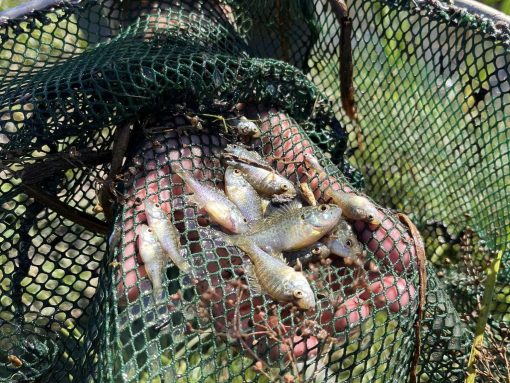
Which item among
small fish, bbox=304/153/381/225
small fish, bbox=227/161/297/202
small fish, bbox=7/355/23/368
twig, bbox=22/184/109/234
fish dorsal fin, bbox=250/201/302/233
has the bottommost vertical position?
small fish, bbox=7/355/23/368

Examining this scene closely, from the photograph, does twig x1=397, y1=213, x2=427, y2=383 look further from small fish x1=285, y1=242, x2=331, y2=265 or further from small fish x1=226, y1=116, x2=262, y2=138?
small fish x1=226, y1=116, x2=262, y2=138

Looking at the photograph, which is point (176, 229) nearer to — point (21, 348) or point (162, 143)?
point (162, 143)

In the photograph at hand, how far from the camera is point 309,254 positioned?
2861mm

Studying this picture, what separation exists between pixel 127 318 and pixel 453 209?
93.6 inches

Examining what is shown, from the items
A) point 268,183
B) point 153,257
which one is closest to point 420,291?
point 268,183

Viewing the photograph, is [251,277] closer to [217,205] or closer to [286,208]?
[217,205]

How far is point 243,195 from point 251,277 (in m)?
0.51

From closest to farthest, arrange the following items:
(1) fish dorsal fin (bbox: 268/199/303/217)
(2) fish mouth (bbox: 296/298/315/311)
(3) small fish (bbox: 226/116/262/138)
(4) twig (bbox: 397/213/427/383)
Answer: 1. (2) fish mouth (bbox: 296/298/315/311)
2. (4) twig (bbox: 397/213/427/383)
3. (1) fish dorsal fin (bbox: 268/199/303/217)
4. (3) small fish (bbox: 226/116/262/138)

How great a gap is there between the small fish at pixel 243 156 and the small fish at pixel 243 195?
79mm

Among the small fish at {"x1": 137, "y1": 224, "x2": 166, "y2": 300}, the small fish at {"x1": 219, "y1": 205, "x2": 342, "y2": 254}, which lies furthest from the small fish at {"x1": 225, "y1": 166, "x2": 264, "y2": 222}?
the small fish at {"x1": 137, "y1": 224, "x2": 166, "y2": 300}

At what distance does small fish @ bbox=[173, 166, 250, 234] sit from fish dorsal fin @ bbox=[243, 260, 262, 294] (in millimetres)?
211

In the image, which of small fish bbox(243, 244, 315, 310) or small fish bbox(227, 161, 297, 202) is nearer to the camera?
small fish bbox(243, 244, 315, 310)

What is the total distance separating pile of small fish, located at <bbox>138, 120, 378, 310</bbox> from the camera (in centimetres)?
261

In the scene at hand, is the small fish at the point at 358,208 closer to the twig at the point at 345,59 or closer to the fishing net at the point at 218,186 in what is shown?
the fishing net at the point at 218,186
